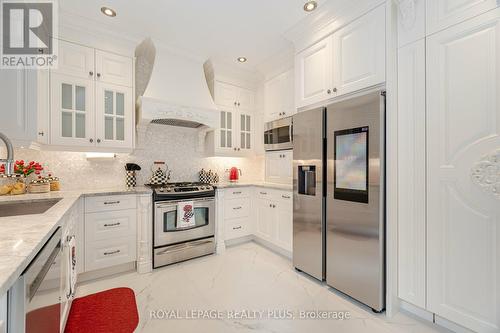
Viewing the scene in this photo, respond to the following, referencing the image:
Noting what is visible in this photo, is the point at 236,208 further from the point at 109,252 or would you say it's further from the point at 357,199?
the point at 357,199

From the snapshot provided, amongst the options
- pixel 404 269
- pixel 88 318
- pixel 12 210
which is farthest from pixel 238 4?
pixel 88 318

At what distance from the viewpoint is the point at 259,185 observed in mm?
3299

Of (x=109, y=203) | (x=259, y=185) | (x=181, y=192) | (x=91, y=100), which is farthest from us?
(x=259, y=185)

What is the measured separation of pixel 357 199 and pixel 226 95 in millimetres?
2512

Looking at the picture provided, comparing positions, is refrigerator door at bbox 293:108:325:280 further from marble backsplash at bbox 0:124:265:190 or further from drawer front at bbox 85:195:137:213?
drawer front at bbox 85:195:137:213

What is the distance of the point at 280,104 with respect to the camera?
3.39 meters

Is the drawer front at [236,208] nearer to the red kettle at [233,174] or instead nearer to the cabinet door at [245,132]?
the red kettle at [233,174]

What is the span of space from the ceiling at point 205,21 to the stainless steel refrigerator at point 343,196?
107 cm

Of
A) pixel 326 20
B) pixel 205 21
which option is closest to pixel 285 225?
pixel 326 20

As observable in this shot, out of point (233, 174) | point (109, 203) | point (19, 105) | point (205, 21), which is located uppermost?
point (205, 21)

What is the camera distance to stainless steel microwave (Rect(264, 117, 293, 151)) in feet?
10.6

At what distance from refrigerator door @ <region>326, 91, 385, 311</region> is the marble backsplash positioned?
2.12 meters

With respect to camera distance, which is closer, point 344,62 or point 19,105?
point 19,105

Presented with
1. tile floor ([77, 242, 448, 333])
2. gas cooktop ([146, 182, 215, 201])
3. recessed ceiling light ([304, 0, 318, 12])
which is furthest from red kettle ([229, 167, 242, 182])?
recessed ceiling light ([304, 0, 318, 12])
